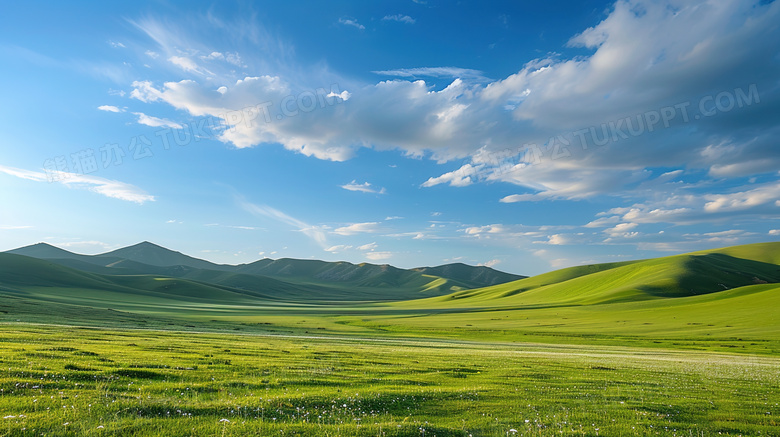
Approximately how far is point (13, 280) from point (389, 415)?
257 metres

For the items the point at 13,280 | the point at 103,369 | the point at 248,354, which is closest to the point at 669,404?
the point at 103,369

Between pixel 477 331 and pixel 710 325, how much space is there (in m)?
57.1

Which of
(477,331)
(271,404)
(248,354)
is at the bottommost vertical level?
(477,331)

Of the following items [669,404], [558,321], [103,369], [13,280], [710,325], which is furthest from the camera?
[13,280]

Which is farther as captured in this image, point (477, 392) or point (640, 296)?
point (640, 296)

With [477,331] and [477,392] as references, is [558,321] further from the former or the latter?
[477,392]

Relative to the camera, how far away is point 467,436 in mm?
10406

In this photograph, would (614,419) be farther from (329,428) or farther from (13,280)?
(13,280)

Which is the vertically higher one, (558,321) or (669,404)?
(669,404)

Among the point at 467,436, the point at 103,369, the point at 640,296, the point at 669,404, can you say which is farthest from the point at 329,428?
the point at 640,296

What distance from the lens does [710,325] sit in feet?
312

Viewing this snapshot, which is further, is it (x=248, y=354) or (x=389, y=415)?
(x=248, y=354)

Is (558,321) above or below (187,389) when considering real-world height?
below

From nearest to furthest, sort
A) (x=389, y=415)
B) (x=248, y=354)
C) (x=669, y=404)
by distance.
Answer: (x=389, y=415) → (x=669, y=404) → (x=248, y=354)
